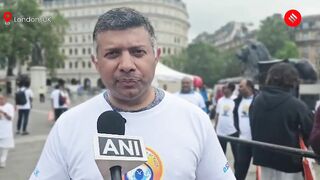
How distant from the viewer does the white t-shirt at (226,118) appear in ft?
22.3

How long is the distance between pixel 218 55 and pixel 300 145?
73.6 m

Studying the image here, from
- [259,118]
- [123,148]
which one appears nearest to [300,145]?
[259,118]

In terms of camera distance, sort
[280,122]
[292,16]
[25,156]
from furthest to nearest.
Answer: [25,156] → [292,16] → [280,122]

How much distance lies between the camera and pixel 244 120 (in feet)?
19.8

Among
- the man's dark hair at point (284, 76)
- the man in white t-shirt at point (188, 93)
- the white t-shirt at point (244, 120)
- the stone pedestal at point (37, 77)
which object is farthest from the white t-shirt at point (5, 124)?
the stone pedestal at point (37, 77)

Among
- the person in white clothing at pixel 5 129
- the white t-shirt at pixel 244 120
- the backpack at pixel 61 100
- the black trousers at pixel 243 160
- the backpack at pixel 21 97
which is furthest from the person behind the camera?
the backpack at pixel 61 100

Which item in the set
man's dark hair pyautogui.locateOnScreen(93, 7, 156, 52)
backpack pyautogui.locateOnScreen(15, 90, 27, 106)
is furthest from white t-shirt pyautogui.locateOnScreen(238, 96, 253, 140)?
backpack pyautogui.locateOnScreen(15, 90, 27, 106)

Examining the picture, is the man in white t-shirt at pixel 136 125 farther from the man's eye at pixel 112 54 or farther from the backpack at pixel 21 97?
the backpack at pixel 21 97

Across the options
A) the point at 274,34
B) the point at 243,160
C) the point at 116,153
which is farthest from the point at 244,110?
the point at 274,34

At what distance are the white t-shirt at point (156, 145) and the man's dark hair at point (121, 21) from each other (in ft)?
0.98

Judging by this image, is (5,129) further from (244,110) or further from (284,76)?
(284,76)

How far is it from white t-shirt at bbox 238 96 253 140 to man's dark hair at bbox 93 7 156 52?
4.46 m

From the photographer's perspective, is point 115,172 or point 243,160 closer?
point 115,172

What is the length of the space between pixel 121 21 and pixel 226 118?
17.6 ft
